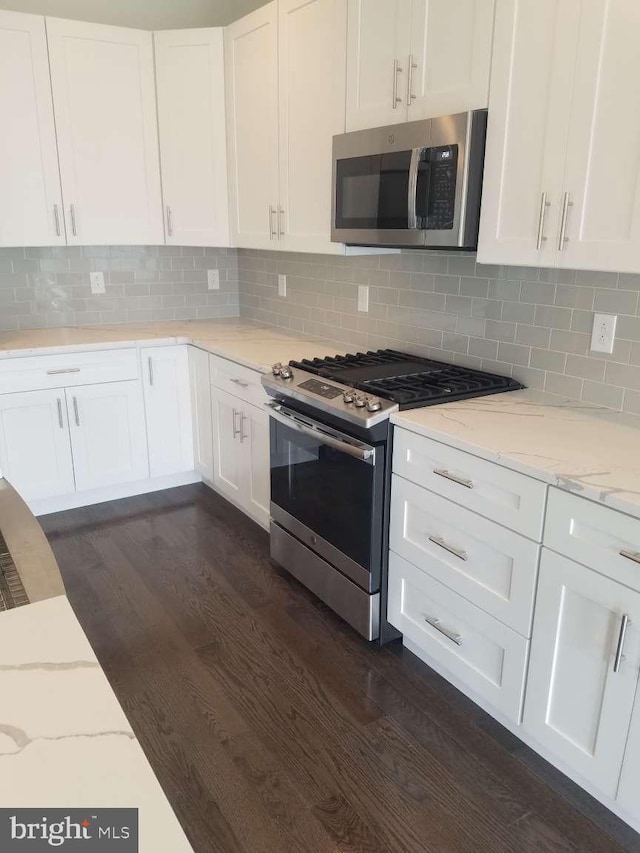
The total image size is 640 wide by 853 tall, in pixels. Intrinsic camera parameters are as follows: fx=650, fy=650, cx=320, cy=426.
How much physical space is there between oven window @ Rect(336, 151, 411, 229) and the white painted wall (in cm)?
180

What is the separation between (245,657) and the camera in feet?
7.68

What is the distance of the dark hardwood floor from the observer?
66.1 inches

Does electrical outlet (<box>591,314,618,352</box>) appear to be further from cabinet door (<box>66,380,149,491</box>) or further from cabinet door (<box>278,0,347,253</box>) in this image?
cabinet door (<box>66,380,149,491</box>)

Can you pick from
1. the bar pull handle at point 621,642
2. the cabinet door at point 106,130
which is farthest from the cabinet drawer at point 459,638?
the cabinet door at point 106,130

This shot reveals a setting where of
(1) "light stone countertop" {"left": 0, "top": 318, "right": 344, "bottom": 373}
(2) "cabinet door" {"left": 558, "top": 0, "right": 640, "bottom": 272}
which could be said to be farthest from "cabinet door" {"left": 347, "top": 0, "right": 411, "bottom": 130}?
(1) "light stone countertop" {"left": 0, "top": 318, "right": 344, "bottom": 373}

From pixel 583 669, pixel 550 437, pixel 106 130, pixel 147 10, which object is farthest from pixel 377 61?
pixel 583 669

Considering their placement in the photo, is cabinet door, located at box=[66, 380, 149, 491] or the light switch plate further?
cabinet door, located at box=[66, 380, 149, 491]

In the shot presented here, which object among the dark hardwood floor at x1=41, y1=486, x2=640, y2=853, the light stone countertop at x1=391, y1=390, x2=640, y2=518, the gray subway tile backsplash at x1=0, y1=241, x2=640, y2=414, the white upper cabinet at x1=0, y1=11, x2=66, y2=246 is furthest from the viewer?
the white upper cabinet at x1=0, y1=11, x2=66, y2=246

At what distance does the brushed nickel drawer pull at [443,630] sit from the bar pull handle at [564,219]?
3.96ft

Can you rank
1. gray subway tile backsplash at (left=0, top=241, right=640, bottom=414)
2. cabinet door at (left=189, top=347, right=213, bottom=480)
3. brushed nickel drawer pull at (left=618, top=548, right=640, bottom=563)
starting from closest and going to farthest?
1. brushed nickel drawer pull at (left=618, top=548, right=640, bottom=563)
2. gray subway tile backsplash at (left=0, top=241, right=640, bottom=414)
3. cabinet door at (left=189, top=347, right=213, bottom=480)

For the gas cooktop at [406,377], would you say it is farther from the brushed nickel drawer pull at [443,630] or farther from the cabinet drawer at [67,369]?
the cabinet drawer at [67,369]

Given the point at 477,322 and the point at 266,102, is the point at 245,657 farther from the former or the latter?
the point at 266,102

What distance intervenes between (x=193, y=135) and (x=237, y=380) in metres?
1.41

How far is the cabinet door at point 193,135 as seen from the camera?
335 cm
